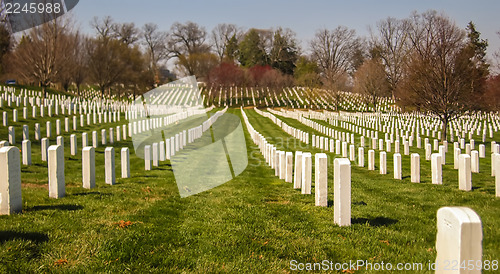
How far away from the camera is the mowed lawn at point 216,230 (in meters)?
4.25

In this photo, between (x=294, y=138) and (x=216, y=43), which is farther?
(x=216, y=43)

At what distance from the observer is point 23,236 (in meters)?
4.68

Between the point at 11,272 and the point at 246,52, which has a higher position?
the point at 246,52

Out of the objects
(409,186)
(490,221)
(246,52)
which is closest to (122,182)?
(409,186)

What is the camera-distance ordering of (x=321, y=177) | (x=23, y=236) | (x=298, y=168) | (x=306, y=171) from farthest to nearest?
(x=298, y=168) → (x=306, y=171) → (x=321, y=177) → (x=23, y=236)

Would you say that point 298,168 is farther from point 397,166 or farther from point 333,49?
point 333,49

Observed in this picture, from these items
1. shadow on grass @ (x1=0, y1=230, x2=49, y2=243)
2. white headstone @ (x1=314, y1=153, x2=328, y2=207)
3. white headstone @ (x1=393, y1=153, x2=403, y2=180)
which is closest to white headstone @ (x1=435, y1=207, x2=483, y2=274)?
white headstone @ (x1=314, y1=153, x2=328, y2=207)

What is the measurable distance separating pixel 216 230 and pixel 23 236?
2.32m

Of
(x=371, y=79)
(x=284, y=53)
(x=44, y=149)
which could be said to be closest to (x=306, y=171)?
(x=44, y=149)

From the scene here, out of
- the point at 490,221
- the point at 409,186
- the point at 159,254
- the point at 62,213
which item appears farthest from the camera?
the point at 409,186

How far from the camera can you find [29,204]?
6.66m

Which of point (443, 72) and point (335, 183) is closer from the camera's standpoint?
point (335, 183)

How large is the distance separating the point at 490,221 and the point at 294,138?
23.9 metres

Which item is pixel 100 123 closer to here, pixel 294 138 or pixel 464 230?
pixel 294 138
